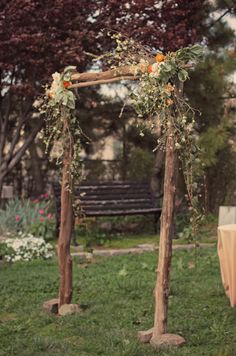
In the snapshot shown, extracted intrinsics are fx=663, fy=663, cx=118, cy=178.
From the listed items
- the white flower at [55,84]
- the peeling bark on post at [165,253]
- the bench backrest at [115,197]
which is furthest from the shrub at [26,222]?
the peeling bark on post at [165,253]

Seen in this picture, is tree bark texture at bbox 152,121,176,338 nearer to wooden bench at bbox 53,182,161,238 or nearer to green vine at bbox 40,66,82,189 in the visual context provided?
green vine at bbox 40,66,82,189

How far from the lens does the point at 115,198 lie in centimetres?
1073

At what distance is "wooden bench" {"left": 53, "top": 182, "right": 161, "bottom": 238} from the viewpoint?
10.2 metres

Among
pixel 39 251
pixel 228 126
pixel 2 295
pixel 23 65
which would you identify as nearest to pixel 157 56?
pixel 2 295

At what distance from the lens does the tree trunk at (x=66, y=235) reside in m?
5.70

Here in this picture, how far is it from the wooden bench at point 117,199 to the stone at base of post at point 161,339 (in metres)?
5.23

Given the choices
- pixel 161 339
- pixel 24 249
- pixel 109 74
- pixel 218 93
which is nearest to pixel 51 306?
pixel 161 339

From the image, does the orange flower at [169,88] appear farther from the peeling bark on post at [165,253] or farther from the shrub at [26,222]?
the shrub at [26,222]

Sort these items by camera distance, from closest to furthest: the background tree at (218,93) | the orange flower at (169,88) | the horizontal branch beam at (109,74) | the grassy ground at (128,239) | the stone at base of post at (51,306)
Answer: the orange flower at (169,88) → the horizontal branch beam at (109,74) → the stone at base of post at (51,306) → the grassy ground at (128,239) → the background tree at (218,93)

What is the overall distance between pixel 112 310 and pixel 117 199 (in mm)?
5157

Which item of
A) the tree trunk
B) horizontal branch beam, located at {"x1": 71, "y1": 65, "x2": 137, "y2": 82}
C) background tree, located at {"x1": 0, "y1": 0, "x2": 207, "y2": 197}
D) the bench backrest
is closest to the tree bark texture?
horizontal branch beam, located at {"x1": 71, "y1": 65, "x2": 137, "y2": 82}

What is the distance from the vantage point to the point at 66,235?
5.79m

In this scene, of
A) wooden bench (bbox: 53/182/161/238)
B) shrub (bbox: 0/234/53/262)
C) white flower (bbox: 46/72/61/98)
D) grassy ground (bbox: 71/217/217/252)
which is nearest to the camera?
white flower (bbox: 46/72/61/98)

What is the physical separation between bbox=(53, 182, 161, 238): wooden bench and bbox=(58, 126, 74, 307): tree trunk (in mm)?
4076
